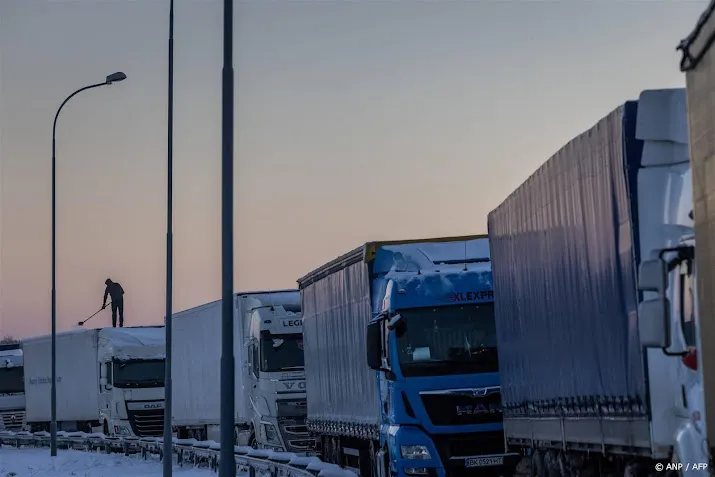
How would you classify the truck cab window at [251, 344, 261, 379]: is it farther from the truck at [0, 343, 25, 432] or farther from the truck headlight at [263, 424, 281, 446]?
the truck at [0, 343, 25, 432]

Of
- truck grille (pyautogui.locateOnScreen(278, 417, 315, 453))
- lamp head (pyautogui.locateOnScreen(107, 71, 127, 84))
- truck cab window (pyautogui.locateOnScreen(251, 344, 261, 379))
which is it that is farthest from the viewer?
lamp head (pyautogui.locateOnScreen(107, 71, 127, 84))

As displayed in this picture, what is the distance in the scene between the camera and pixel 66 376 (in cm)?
5350

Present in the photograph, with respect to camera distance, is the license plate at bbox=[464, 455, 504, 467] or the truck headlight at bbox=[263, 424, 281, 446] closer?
the license plate at bbox=[464, 455, 504, 467]

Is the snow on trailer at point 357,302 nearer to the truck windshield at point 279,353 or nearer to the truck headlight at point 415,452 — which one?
the truck headlight at point 415,452

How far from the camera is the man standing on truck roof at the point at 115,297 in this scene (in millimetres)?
60625

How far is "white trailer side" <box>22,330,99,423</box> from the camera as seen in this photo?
4972cm

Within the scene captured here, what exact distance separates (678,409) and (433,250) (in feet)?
36.5

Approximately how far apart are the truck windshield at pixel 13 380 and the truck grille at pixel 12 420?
3.44 ft

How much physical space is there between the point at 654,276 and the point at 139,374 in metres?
37.5

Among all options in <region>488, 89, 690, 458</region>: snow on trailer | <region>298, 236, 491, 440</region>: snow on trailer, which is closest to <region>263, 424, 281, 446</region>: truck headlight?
<region>298, 236, 491, 440</region>: snow on trailer

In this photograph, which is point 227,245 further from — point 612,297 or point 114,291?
point 114,291

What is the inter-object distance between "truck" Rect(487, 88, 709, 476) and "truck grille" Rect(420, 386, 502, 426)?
3.19 metres

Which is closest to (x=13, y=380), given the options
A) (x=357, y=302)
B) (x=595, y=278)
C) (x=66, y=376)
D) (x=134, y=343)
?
(x=66, y=376)

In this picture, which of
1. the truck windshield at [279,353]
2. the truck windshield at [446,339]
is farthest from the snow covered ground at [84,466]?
the truck windshield at [446,339]
